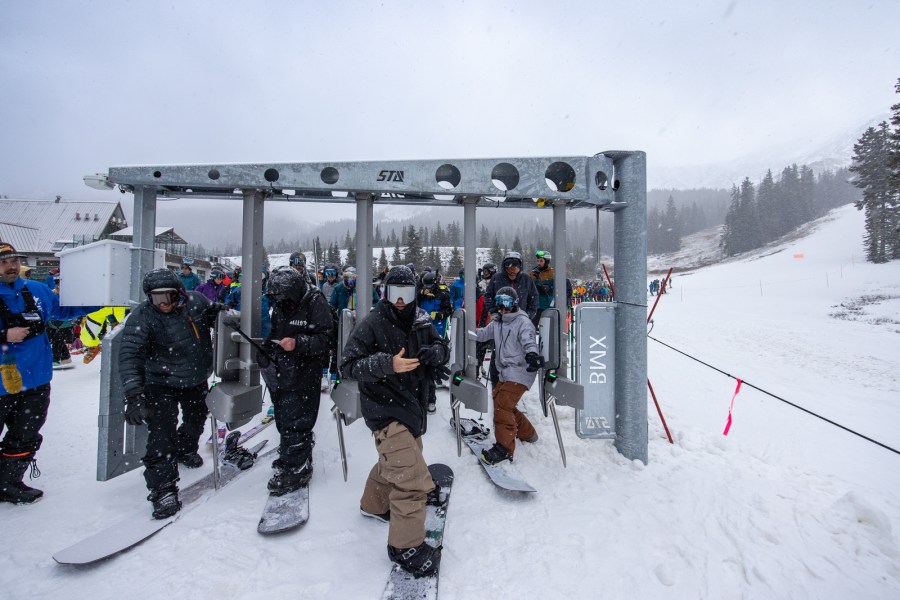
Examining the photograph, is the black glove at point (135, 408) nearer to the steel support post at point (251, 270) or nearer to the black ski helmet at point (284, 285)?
the steel support post at point (251, 270)

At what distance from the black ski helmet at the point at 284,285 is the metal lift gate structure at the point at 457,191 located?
35.9 inches

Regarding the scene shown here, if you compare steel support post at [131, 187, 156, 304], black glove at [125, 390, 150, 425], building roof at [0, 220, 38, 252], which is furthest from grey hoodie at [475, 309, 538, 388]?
building roof at [0, 220, 38, 252]

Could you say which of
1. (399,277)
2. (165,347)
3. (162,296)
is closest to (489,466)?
(399,277)

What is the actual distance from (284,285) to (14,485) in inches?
120

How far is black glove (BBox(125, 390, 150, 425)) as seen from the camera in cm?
321

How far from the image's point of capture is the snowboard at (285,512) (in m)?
3.02

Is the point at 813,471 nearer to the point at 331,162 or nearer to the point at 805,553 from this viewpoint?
the point at 805,553

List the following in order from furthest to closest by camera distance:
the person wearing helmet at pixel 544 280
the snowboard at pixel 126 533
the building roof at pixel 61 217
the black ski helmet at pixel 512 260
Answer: the building roof at pixel 61 217 < the person wearing helmet at pixel 544 280 < the black ski helmet at pixel 512 260 < the snowboard at pixel 126 533

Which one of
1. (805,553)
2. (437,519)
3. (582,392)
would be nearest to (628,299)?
(582,392)

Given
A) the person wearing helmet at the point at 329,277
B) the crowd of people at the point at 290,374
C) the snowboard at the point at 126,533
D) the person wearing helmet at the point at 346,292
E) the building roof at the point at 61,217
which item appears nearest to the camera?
the snowboard at the point at 126,533

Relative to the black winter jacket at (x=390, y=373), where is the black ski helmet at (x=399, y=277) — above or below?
above

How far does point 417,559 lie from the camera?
8.45 ft

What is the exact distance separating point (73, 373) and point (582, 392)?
35.1 ft

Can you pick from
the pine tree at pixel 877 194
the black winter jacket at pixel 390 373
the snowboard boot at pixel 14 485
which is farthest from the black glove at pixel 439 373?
the pine tree at pixel 877 194
